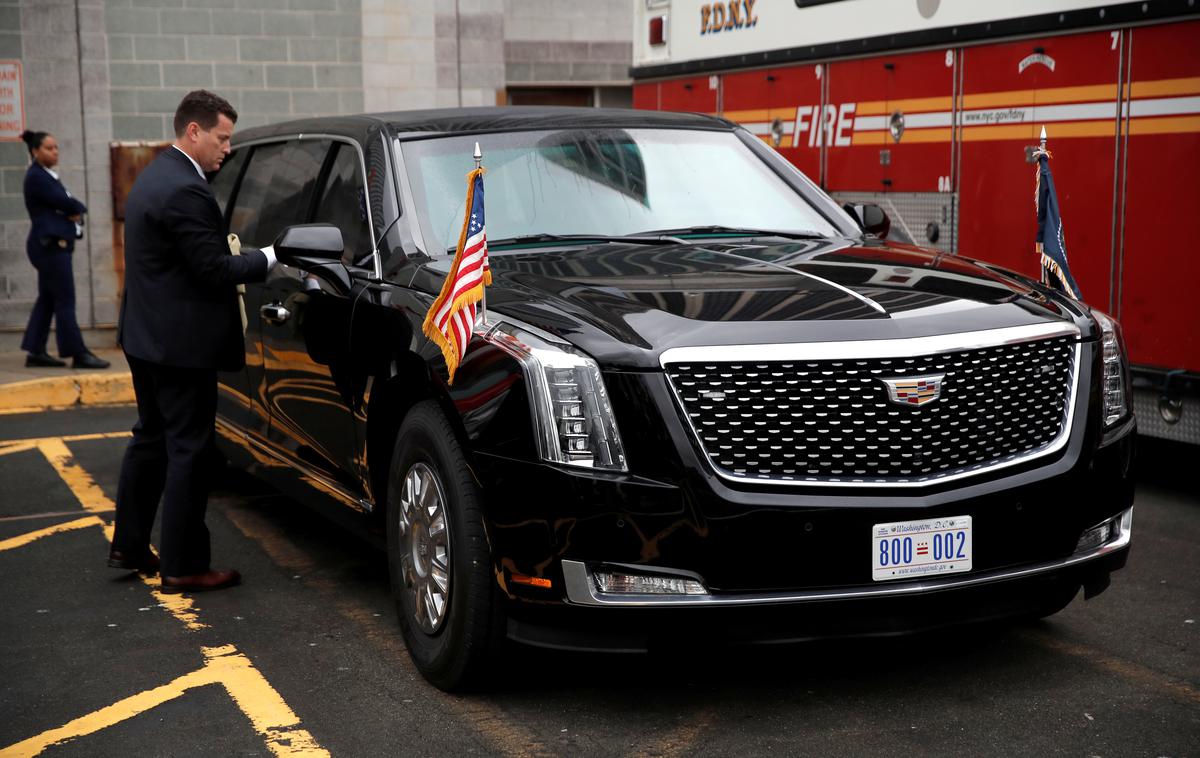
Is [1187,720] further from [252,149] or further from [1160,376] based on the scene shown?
[252,149]

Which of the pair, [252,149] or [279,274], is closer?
[279,274]

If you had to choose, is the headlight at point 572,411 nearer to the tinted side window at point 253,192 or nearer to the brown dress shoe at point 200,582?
the brown dress shoe at point 200,582

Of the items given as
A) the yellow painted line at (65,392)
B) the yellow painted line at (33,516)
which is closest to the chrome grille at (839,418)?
the yellow painted line at (33,516)

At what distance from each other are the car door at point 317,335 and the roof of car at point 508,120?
0.43 feet

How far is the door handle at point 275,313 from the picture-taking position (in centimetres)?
596

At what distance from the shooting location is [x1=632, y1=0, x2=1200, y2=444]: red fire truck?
6.95m

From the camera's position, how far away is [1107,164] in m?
7.32

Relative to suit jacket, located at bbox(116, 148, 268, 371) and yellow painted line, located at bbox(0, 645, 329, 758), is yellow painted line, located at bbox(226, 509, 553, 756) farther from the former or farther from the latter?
suit jacket, located at bbox(116, 148, 268, 371)

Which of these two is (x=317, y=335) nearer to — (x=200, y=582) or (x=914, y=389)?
(x=200, y=582)

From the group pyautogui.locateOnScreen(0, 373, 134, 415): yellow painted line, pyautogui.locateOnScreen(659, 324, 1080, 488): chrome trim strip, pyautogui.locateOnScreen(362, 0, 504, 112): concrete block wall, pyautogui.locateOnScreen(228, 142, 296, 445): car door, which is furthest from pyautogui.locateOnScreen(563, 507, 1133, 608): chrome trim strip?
pyautogui.locateOnScreen(362, 0, 504, 112): concrete block wall

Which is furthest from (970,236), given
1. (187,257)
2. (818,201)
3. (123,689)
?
(123,689)

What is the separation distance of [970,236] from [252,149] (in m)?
3.96

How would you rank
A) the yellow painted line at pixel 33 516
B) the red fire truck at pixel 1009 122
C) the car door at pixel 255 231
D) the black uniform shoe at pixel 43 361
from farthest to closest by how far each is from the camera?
the black uniform shoe at pixel 43 361 < the yellow painted line at pixel 33 516 < the red fire truck at pixel 1009 122 < the car door at pixel 255 231

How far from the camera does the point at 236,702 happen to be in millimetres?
4613
